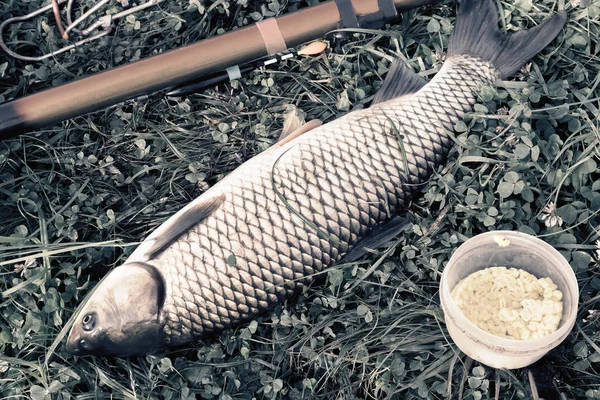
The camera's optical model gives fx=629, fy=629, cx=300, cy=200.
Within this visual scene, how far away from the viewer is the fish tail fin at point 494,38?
2.63m

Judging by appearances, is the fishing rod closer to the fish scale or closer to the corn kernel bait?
the fish scale

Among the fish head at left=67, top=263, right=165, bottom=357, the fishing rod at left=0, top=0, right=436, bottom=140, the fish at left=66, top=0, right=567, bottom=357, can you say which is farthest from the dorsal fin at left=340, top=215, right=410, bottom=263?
the fishing rod at left=0, top=0, right=436, bottom=140

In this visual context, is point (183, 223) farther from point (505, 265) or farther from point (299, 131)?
point (505, 265)

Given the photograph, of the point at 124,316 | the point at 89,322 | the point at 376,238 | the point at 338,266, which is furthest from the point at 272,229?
the point at 89,322

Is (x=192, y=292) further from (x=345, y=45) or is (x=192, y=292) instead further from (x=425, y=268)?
(x=345, y=45)

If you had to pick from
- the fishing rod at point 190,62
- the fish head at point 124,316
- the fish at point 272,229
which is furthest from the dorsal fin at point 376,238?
the fishing rod at point 190,62

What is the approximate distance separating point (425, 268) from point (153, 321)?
1114 mm

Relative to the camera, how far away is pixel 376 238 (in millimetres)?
2543

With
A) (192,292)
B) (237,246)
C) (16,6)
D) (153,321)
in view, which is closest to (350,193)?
(237,246)

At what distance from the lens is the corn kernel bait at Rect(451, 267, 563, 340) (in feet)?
7.25

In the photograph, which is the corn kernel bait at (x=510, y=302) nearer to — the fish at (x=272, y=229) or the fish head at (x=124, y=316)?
the fish at (x=272, y=229)

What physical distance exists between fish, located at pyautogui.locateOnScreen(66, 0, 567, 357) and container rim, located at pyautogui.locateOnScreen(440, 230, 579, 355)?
399mm

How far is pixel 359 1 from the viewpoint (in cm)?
275

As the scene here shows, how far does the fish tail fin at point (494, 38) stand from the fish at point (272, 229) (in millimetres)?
168
